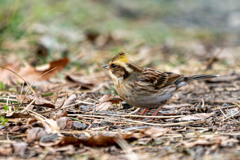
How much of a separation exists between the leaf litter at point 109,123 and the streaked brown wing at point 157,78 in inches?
13.6

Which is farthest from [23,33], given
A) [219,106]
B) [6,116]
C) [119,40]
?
[219,106]

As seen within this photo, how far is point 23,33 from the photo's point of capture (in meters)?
7.31

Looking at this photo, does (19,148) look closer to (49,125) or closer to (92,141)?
(49,125)

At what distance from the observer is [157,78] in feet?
14.3

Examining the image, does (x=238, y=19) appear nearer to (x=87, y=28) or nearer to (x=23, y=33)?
(x=87, y=28)

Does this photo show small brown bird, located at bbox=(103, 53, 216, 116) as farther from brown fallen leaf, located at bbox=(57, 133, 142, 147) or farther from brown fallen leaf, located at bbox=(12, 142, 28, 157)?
brown fallen leaf, located at bbox=(12, 142, 28, 157)

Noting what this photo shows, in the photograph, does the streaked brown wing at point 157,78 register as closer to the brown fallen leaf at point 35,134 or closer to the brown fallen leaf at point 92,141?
the brown fallen leaf at point 92,141

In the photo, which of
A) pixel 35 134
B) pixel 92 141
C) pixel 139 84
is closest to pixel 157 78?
pixel 139 84

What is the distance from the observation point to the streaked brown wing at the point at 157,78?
167 inches

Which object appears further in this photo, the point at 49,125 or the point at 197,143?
the point at 49,125

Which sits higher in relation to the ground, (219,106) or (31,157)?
(219,106)


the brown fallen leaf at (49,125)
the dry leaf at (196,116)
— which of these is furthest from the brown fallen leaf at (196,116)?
the brown fallen leaf at (49,125)

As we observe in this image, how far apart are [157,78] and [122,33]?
5.38 m

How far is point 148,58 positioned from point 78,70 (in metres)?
1.78
